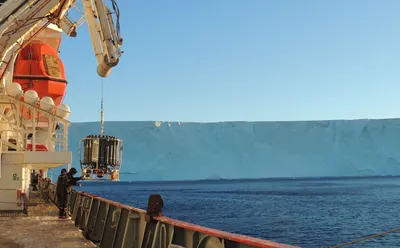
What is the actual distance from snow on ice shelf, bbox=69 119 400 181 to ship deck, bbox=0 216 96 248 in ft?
228

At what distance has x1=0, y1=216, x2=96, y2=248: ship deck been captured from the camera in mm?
8031

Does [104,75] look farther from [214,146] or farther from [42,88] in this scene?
[214,146]

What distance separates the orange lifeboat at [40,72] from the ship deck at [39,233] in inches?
359

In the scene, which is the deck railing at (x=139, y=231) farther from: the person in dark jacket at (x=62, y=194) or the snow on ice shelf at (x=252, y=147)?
the snow on ice shelf at (x=252, y=147)

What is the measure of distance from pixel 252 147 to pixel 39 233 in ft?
252

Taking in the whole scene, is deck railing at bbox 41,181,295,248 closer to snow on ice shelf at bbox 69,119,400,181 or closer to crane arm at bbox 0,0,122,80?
crane arm at bbox 0,0,122,80

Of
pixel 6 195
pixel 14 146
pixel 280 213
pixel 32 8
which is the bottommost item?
pixel 280 213

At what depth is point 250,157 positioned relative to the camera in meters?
85.3

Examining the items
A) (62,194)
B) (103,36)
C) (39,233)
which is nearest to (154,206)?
(39,233)

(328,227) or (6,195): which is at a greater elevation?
(6,195)

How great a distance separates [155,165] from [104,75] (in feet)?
240

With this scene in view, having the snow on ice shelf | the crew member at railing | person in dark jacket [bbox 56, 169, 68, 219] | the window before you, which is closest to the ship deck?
person in dark jacket [bbox 56, 169, 68, 219]

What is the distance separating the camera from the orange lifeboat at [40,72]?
65.6 feet

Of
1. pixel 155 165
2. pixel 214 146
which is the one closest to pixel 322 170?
pixel 214 146
